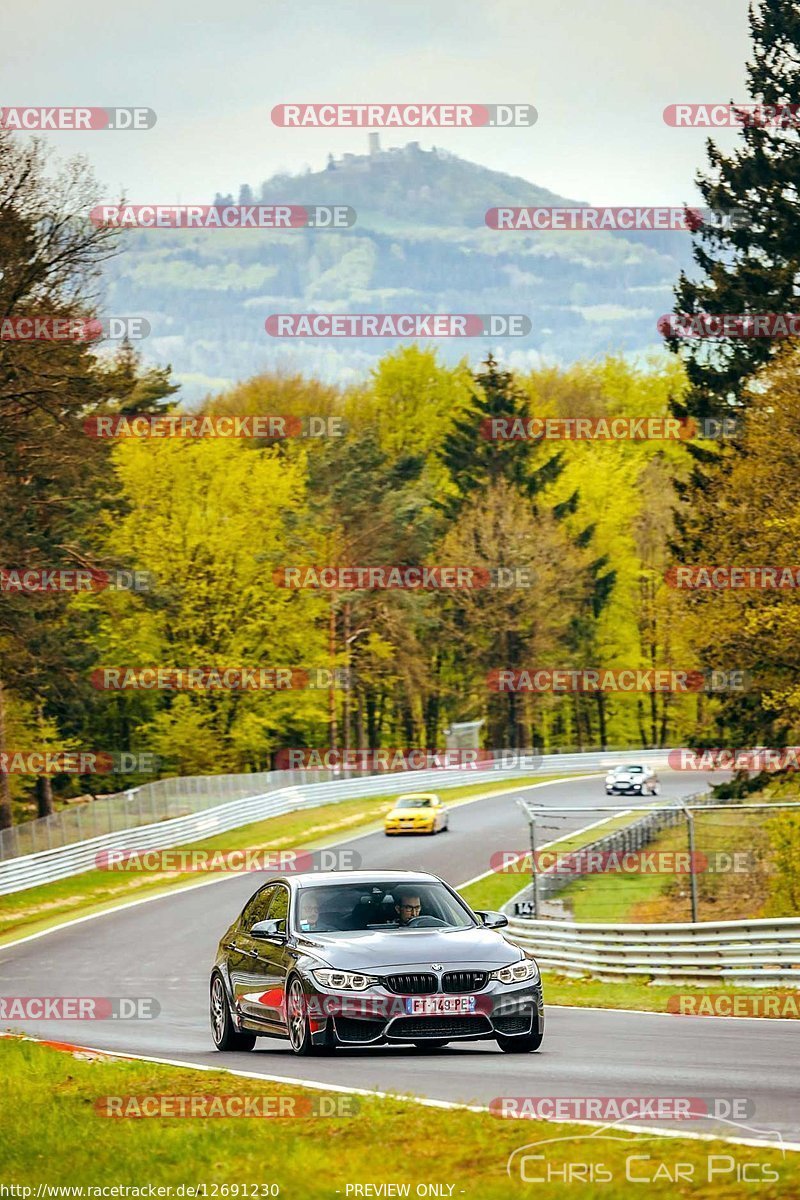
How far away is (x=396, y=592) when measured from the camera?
76.9m

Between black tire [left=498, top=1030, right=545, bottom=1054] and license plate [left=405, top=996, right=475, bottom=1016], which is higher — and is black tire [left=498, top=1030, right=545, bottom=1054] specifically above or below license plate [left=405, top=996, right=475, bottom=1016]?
below

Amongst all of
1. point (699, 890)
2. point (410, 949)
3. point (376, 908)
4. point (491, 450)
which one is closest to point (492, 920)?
point (376, 908)

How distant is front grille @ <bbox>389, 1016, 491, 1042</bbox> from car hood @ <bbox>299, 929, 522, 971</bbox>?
375 millimetres

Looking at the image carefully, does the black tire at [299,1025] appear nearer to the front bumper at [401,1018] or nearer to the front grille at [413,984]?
the front bumper at [401,1018]

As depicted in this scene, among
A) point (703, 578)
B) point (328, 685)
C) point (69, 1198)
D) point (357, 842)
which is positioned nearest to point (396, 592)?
point (328, 685)

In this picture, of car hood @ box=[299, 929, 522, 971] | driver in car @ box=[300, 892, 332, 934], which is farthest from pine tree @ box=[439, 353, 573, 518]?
car hood @ box=[299, 929, 522, 971]

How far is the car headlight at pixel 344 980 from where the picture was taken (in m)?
12.7

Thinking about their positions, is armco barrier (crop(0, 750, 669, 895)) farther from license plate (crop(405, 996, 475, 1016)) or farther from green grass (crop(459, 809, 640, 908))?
license plate (crop(405, 996, 475, 1016))

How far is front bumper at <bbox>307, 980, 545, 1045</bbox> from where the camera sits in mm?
12664

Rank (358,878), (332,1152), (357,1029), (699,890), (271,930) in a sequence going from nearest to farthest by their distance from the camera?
(332,1152)
(357,1029)
(271,930)
(358,878)
(699,890)

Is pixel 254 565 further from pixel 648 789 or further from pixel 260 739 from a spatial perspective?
pixel 648 789

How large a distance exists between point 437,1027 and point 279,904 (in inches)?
84.8

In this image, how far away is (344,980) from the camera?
12.7 metres

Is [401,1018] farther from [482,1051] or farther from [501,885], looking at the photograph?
[501,885]
